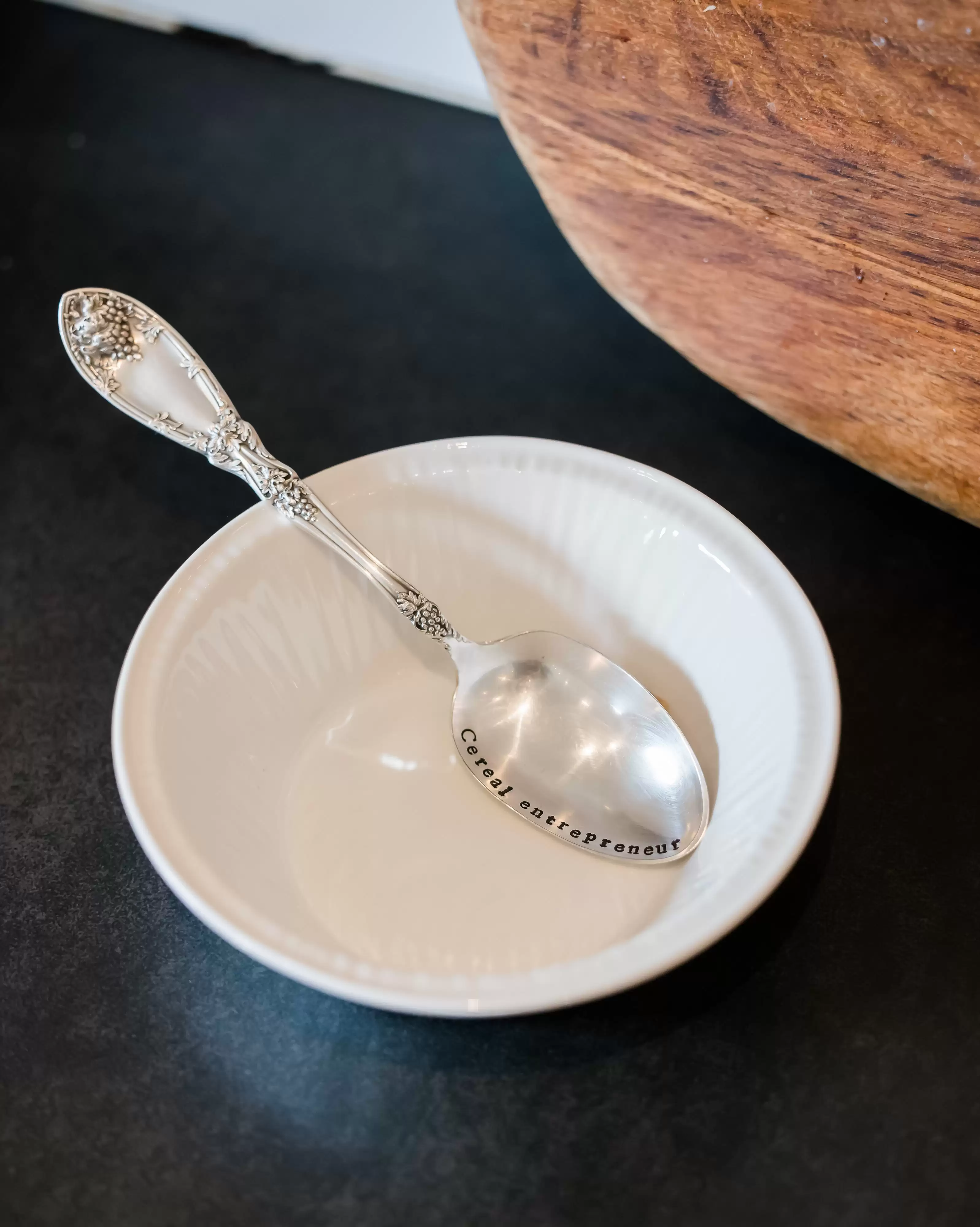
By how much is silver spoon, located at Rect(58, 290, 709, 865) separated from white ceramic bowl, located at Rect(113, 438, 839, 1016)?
14mm

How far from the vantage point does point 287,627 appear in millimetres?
506

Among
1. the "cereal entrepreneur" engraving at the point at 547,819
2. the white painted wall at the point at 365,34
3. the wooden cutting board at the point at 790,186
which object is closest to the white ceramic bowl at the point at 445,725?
the "cereal entrepreneur" engraving at the point at 547,819

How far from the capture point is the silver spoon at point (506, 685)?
470mm

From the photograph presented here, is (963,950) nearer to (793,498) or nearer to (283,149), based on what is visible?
(793,498)

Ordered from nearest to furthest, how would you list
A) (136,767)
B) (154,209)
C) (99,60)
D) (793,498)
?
(136,767), (793,498), (154,209), (99,60)

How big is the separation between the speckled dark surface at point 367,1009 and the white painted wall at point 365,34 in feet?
0.14

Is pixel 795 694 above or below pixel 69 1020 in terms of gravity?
above

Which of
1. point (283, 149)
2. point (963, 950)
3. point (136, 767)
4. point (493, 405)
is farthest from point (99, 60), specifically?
point (963, 950)

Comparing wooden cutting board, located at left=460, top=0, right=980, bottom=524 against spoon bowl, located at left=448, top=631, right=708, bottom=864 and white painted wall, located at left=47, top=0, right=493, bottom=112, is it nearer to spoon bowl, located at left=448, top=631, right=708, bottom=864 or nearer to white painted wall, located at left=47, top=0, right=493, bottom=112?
spoon bowl, located at left=448, top=631, right=708, bottom=864

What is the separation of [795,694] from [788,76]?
0.28 meters

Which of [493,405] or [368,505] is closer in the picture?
[368,505]

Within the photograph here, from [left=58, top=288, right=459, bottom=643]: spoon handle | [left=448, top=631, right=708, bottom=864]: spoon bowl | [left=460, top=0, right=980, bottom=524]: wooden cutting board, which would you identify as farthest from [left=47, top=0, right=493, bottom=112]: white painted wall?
[left=448, top=631, right=708, bottom=864]: spoon bowl

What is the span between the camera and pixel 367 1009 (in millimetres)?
442

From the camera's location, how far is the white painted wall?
0.83 m
